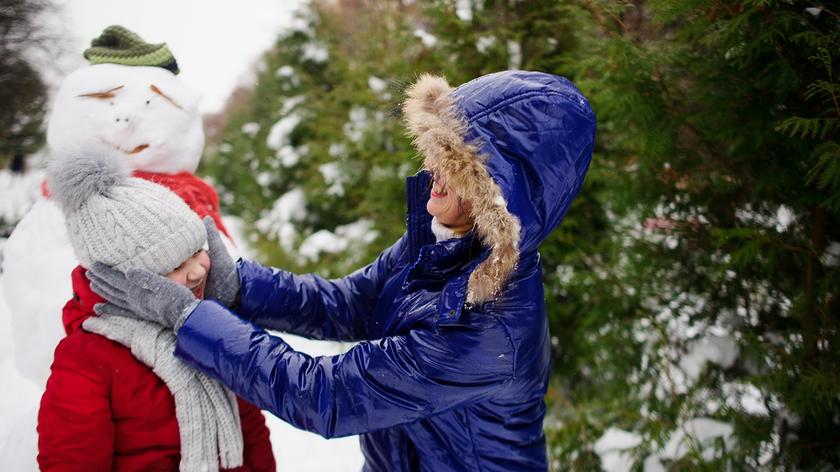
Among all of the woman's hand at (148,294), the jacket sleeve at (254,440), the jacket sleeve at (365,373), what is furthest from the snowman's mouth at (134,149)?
the jacket sleeve at (365,373)

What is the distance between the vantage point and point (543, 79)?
1.39 meters

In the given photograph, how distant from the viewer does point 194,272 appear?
1.68 metres

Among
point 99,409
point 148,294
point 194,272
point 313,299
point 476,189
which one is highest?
point 476,189

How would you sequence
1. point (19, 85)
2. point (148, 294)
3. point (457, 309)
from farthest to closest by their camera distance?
point (19, 85) < point (148, 294) < point (457, 309)

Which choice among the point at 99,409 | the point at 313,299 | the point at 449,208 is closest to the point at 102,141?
the point at 313,299

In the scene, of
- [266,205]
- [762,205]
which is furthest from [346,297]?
[266,205]

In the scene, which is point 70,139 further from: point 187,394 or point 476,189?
point 476,189

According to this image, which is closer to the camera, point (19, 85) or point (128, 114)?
point (128, 114)

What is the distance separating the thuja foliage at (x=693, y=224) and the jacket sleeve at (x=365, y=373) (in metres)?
0.85

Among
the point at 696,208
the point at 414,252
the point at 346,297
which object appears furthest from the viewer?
the point at 696,208

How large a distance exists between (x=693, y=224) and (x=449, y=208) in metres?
1.76

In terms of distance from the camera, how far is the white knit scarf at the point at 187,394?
1525mm

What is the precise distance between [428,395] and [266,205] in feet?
25.5

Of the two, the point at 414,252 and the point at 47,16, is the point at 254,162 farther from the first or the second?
the point at 414,252
